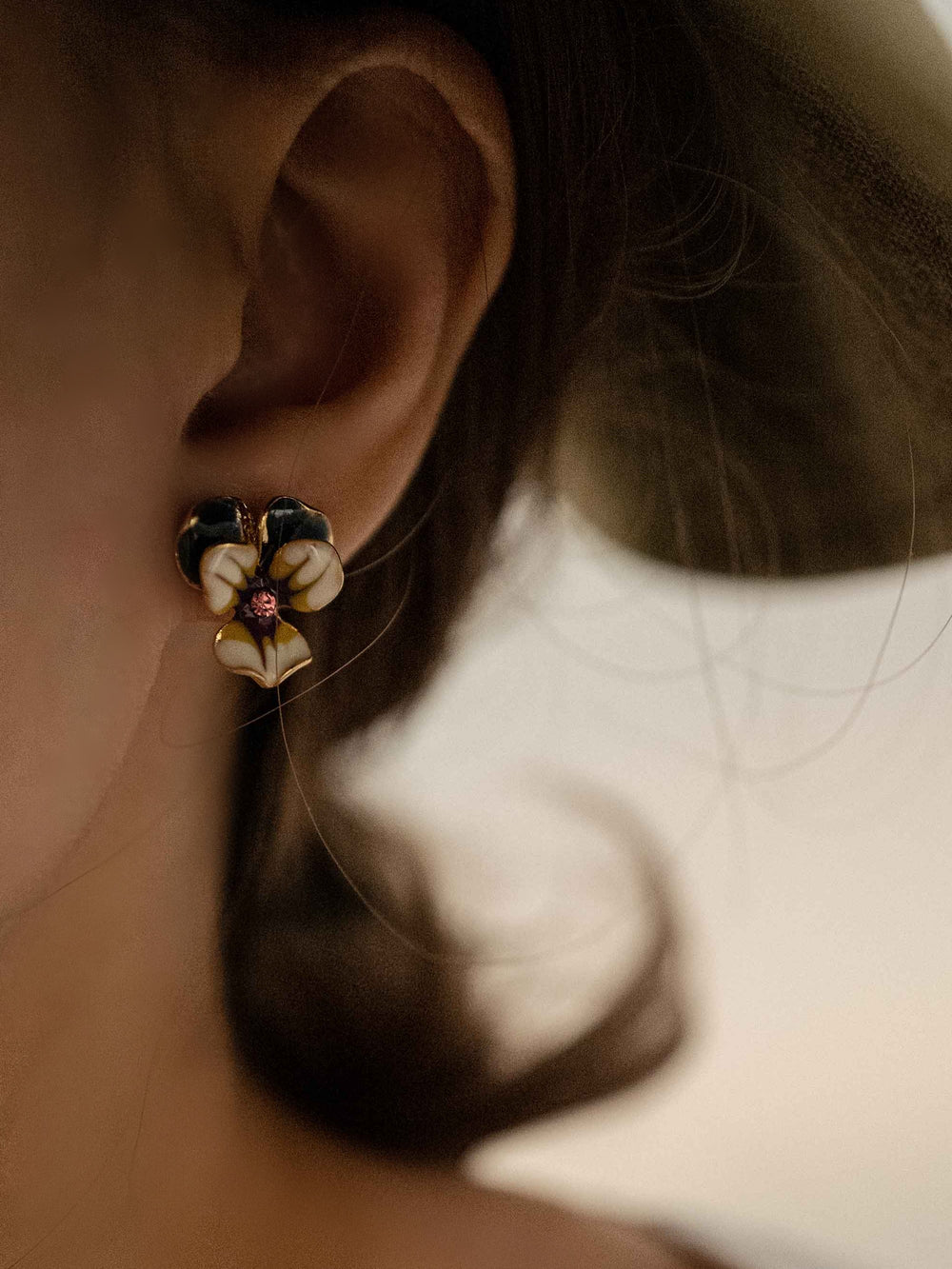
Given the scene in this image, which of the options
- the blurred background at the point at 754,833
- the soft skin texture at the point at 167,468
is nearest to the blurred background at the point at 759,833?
the blurred background at the point at 754,833

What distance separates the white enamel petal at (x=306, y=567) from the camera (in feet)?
1.38

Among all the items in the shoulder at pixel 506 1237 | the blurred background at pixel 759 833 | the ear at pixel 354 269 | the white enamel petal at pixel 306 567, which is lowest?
the shoulder at pixel 506 1237

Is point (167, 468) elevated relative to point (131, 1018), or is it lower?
elevated

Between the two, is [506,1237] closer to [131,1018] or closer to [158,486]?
[131,1018]

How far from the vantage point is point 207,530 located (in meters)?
0.42

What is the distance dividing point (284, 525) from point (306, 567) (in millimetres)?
17

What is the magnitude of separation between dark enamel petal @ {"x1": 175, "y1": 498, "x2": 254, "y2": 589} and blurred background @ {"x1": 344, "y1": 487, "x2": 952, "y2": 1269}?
178 mm

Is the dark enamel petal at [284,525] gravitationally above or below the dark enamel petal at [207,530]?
above

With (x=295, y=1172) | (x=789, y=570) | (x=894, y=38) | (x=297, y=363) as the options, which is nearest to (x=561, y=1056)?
(x=295, y=1172)

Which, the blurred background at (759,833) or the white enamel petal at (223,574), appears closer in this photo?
the white enamel petal at (223,574)

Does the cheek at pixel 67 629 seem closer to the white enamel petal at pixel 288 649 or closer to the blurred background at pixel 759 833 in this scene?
the white enamel petal at pixel 288 649

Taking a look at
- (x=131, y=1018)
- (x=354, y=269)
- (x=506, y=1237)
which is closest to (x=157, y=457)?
(x=354, y=269)

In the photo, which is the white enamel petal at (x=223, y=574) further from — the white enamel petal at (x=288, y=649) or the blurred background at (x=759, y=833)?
the blurred background at (x=759, y=833)

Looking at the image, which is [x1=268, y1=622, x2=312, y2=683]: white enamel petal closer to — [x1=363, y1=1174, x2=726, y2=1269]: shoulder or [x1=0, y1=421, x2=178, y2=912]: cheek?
[x1=0, y1=421, x2=178, y2=912]: cheek
